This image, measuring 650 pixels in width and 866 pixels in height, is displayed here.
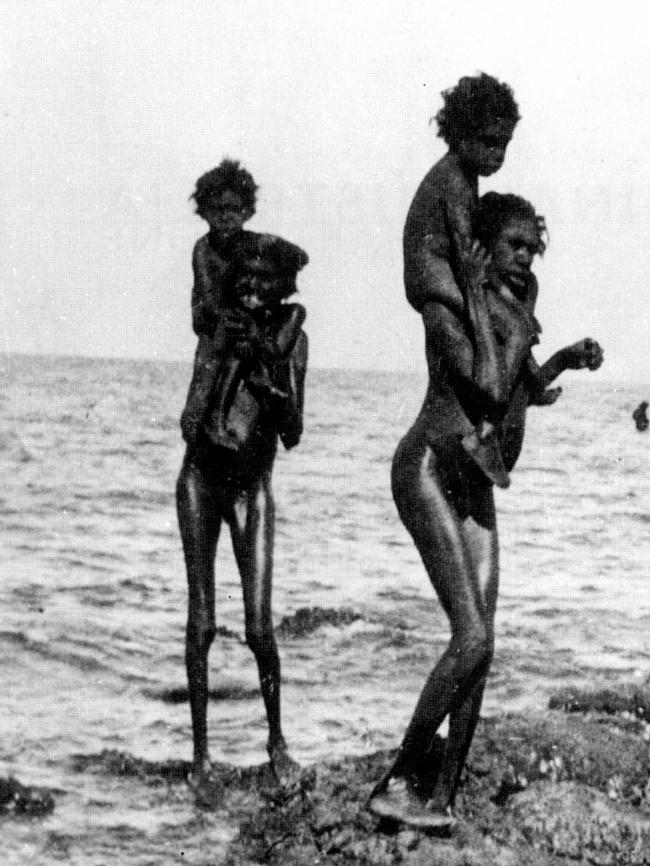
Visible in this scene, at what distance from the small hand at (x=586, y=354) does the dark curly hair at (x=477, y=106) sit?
85 cm

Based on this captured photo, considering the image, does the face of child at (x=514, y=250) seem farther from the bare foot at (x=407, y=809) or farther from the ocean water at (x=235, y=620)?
the ocean water at (x=235, y=620)

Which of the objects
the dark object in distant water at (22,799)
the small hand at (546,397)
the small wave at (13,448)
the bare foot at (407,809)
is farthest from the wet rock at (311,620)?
the small wave at (13,448)

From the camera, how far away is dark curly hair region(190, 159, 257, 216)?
18.0 ft

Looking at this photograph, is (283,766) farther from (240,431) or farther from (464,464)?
(464,464)

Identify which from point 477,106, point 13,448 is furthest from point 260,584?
point 13,448

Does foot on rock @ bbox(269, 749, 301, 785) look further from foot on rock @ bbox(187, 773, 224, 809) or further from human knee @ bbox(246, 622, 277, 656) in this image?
human knee @ bbox(246, 622, 277, 656)

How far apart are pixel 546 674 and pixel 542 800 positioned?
3.58 meters

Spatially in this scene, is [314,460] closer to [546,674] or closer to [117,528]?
[117,528]

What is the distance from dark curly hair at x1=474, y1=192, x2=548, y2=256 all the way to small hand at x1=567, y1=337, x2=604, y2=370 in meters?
0.40

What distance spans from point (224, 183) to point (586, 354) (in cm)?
191

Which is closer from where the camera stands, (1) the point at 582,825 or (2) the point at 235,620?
(1) the point at 582,825

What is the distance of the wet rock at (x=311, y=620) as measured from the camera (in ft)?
30.1

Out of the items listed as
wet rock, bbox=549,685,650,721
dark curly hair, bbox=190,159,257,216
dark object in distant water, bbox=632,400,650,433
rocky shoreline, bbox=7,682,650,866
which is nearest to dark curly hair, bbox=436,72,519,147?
dark curly hair, bbox=190,159,257,216

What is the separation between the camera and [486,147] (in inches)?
178
